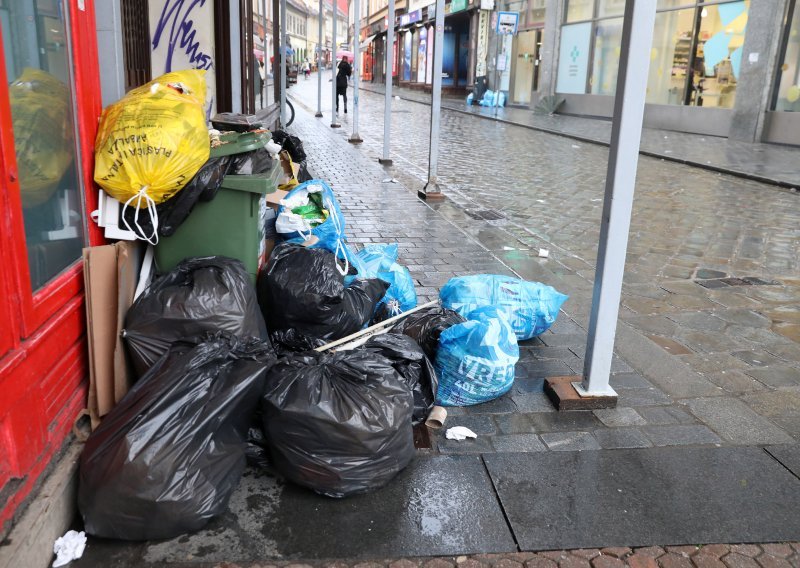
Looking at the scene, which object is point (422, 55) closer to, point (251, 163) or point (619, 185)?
point (251, 163)

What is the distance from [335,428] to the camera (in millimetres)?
2656

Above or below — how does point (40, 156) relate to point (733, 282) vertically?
above

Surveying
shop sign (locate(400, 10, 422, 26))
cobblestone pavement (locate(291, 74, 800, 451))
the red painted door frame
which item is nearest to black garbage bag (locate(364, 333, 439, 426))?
cobblestone pavement (locate(291, 74, 800, 451))

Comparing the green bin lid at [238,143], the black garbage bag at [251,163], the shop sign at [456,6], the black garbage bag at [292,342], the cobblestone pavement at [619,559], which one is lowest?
the cobblestone pavement at [619,559]

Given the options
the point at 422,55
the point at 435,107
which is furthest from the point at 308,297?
the point at 422,55

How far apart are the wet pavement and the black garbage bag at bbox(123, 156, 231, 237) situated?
1318mm

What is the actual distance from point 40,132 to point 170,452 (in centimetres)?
129

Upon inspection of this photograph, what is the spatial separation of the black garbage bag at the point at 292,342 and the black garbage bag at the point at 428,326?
0.50 metres

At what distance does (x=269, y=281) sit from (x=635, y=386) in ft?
6.75

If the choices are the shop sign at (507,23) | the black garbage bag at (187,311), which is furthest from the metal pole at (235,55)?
the shop sign at (507,23)

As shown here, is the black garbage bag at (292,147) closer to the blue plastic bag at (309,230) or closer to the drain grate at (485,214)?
the drain grate at (485,214)

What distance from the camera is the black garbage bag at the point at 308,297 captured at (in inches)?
143

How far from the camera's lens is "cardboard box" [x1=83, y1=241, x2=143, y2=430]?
2877mm

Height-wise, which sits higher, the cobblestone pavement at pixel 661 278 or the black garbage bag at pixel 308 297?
the black garbage bag at pixel 308 297
